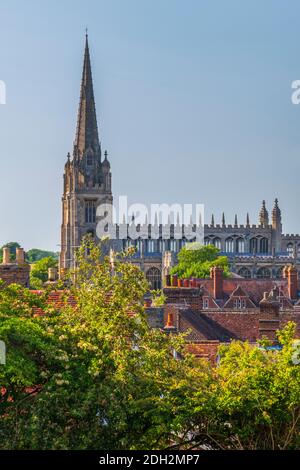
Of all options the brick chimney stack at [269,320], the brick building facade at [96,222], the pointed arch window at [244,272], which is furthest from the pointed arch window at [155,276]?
the brick chimney stack at [269,320]

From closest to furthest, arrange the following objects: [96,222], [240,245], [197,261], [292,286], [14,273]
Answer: [14,273], [292,286], [197,261], [96,222], [240,245]

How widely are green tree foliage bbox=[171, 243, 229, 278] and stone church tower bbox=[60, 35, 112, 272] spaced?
1694 centimetres

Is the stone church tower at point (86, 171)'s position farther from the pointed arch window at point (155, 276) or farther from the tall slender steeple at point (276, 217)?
the tall slender steeple at point (276, 217)

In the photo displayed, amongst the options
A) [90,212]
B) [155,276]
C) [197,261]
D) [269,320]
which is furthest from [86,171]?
[269,320]

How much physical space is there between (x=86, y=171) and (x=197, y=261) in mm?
31359

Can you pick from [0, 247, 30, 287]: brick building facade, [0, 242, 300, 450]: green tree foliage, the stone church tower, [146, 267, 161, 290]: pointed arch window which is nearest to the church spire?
the stone church tower

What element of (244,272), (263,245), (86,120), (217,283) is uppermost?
(86,120)

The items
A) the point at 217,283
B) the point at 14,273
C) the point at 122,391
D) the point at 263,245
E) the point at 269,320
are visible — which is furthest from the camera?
the point at 263,245

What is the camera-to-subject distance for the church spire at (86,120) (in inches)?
5541

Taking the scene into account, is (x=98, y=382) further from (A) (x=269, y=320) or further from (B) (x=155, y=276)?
(B) (x=155, y=276)

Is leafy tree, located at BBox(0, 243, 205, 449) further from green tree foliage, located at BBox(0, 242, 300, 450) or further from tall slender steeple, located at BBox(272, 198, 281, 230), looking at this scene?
tall slender steeple, located at BBox(272, 198, 281, 230)

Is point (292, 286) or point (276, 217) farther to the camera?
point (276, 217)

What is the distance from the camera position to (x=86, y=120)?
463 ft
